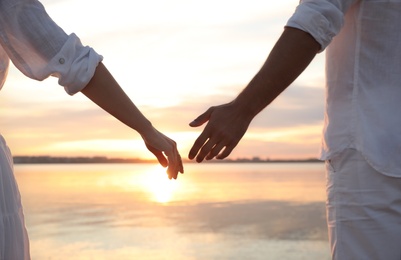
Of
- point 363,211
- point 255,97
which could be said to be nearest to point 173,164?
point 255,97

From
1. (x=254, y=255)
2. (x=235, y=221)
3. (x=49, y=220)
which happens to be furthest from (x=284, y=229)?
(x=49, y=220)

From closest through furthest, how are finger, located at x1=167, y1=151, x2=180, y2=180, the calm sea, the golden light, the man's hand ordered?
the man's hand < finger, located at x1=167, y1=151, x2=180, y2=180 < the calm sea < the golden light

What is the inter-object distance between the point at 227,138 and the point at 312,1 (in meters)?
0.52

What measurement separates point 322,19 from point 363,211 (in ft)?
1.81

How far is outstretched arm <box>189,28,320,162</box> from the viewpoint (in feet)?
5.92

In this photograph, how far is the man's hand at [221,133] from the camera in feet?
6.63

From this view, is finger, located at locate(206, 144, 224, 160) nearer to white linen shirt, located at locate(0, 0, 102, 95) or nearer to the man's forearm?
the man's forearm

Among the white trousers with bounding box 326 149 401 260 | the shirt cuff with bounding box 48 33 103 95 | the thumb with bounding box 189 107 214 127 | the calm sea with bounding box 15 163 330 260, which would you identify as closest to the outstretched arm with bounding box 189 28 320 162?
the thumb with bounding box 189 107 214 127

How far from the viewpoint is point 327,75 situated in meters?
A: 1.86

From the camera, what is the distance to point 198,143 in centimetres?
203

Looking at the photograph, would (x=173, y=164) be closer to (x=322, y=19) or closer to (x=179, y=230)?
(x=322, y=19)

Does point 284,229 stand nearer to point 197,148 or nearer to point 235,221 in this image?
point 235,221

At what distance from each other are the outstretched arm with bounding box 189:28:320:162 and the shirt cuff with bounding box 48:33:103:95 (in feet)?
1.51

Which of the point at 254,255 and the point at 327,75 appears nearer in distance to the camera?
the point at 327,75
